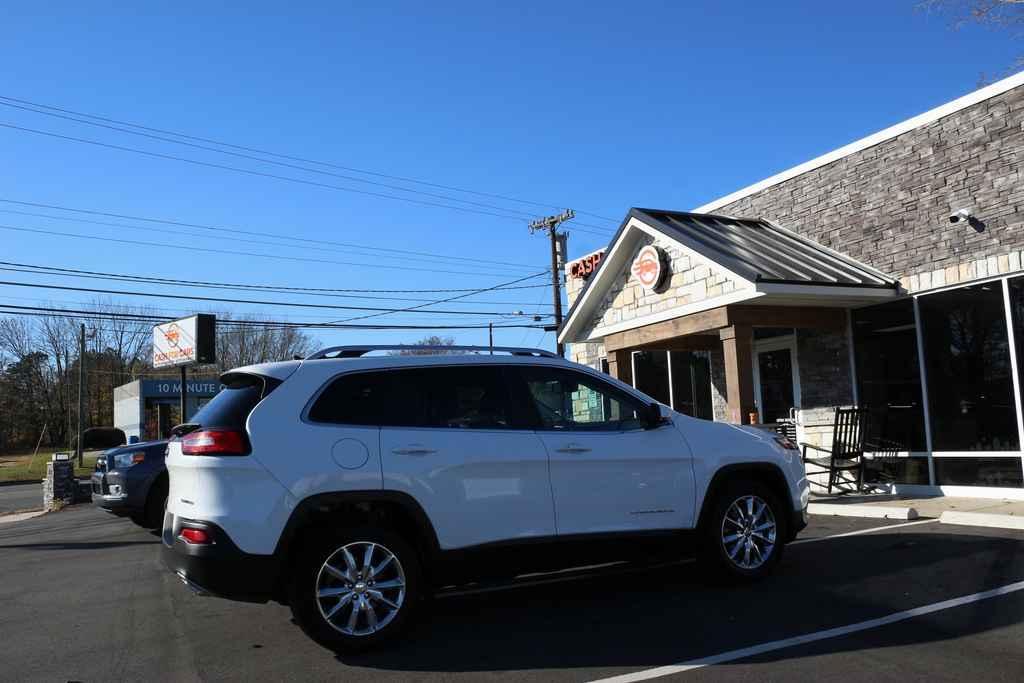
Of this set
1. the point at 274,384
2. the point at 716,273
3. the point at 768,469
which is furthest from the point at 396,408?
the point at 716,273

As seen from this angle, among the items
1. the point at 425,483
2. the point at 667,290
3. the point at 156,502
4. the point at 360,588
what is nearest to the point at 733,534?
the point at 425,483

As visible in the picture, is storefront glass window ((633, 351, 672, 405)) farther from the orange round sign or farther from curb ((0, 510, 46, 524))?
curb ((0, 510, 46, 524))

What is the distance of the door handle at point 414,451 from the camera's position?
5246 mm

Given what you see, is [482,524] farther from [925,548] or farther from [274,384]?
[925,548]

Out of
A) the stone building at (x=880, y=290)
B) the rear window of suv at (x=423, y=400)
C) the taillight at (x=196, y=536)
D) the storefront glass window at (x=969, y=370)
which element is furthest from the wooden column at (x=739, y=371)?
the taillight at (x=196, y=536)

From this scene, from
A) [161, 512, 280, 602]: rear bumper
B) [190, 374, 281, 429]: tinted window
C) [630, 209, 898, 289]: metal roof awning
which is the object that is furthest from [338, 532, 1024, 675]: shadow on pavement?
[630, 209, 898, 289]: metal roof awning

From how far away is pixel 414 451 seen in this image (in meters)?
5.28

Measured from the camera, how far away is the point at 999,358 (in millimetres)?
10562

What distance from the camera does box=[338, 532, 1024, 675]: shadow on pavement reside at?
4.87m

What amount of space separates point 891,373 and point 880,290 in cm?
132

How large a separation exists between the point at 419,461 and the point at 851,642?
278 centimetres

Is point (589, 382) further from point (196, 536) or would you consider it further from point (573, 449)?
point (196, 536)

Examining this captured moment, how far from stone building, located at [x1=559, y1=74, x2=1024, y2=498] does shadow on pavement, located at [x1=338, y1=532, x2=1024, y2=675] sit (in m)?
3.96

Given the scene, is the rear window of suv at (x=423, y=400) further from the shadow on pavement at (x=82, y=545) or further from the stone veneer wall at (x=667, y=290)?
the shadow on pavement at (x=82, y=545)
